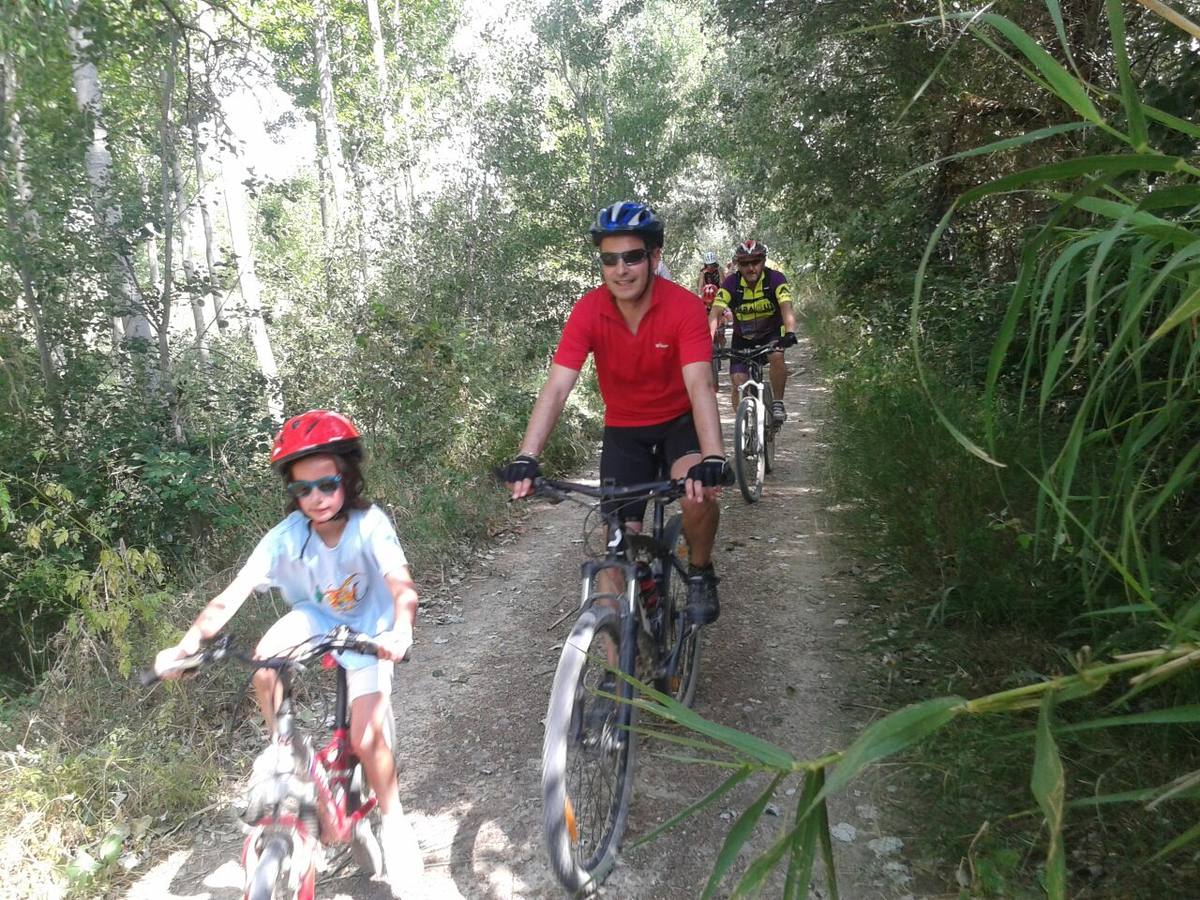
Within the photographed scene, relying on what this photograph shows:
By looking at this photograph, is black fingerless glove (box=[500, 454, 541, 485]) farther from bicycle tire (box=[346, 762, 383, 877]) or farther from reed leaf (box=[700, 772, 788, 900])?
→ reed leaf (box=[700, 772, 788, 900])

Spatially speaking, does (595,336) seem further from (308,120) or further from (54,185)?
(308,120)

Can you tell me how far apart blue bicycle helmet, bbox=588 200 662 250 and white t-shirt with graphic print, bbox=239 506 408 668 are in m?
1.50

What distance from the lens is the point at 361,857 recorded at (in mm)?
2865

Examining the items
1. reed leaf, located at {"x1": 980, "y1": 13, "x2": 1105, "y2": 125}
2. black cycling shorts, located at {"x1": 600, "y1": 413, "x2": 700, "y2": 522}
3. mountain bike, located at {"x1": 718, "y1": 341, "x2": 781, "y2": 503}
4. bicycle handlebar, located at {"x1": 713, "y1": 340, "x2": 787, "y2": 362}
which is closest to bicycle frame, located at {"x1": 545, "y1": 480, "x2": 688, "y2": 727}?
black cycling shorts, located at {"x1": 600, "y1": 413, "x2": 700, "y2": 522}

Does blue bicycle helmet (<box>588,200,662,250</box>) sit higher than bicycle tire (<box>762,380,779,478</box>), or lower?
higher

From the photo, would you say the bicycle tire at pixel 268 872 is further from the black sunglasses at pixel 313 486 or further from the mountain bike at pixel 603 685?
the black sunglasses at pixel 313 486

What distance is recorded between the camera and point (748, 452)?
24.2 feet

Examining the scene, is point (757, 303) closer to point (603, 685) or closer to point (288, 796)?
point (603, 685)

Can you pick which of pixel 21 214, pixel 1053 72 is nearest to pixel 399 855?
pixel 1053 72

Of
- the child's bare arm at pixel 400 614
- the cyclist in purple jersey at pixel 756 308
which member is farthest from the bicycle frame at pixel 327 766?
the cyclist in purple jersey at pixel 756 308

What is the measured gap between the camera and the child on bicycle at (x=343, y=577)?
2598mm

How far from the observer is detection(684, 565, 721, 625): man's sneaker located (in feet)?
11.8

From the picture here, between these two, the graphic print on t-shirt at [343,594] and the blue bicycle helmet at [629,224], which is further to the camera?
the blue bicycle helmet at [629,224]

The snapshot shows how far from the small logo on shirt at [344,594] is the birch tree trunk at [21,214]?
202 inches
